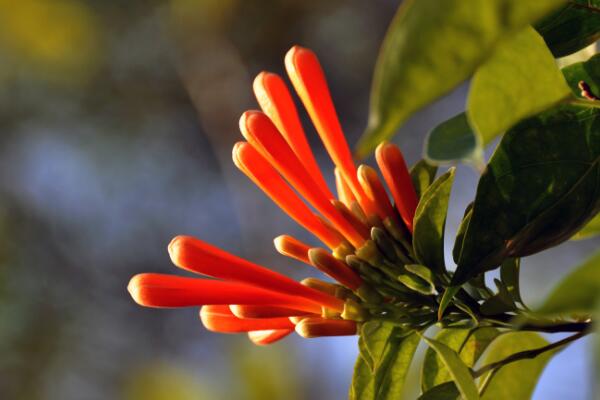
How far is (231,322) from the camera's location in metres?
0.62

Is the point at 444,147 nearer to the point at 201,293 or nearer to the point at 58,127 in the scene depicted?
the point at 201,293

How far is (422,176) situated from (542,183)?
0.17m

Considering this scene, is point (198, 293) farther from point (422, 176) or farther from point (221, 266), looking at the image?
point (422, 176)

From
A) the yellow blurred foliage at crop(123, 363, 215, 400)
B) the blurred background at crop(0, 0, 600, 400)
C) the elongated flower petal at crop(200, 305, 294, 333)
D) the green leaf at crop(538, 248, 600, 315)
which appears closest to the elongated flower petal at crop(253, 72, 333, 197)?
the elongated flower petal at crop(200, 305, 294, 333)

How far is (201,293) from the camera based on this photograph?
56 cm

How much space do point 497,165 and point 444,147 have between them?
0.09 metres

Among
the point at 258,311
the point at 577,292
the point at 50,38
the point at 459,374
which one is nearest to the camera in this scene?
the point at 577,292

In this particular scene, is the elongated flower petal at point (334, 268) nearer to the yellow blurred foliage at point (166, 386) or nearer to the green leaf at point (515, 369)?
the green leaf at point (515, 369)

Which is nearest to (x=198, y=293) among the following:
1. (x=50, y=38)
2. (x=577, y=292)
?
(x=577, y=292)

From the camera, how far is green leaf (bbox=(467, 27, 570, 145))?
319mm

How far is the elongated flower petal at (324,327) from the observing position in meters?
0.58

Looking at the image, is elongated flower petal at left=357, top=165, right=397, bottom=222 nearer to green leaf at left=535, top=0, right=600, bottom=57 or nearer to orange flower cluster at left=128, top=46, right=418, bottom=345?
orange flower cluster at left=128, top=46, right=418, bottom=345

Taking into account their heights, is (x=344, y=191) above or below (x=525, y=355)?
above

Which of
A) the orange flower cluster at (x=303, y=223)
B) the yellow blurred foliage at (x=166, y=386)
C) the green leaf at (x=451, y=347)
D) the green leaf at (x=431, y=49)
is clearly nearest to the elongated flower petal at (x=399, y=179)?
the orange flower cluster at (x=303, y=223)
